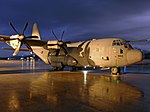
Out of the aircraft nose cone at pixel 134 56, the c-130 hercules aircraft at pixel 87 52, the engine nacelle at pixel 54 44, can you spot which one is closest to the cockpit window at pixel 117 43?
the c-130 hercules aircraft at pixel 87 52

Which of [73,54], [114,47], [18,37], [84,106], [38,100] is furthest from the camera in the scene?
[73,54]

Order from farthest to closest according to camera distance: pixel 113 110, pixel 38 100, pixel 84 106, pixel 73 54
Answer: pixel 73 54
pixel 38 100
pixel 84 106
pixel 113 110

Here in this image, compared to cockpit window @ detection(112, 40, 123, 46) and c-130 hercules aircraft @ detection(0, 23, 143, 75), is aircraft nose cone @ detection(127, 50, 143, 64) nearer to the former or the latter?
c-130 hercules aircraft @ detection(0, 23, 143, 75)

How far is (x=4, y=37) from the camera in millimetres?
20156

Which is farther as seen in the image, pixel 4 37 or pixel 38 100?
pixel 4 37

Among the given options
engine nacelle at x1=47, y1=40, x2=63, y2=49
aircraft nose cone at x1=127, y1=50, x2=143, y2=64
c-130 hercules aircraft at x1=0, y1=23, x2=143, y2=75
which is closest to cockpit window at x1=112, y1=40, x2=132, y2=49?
c-130 hercules aircraft at x1=0, y1=23, x2=143, y2=75

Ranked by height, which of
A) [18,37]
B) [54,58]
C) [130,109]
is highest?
[18,37]

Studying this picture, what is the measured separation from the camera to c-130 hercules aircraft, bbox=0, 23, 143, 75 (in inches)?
667

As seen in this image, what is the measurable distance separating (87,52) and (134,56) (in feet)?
18.0

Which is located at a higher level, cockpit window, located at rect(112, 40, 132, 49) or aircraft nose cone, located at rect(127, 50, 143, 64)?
cockpit window, located at rect(112, 40, 132, 49)

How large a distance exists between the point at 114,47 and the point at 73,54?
5.58 meters

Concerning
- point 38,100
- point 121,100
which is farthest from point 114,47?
point 38,100

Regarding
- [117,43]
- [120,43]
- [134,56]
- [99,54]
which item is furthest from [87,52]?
[134,56]

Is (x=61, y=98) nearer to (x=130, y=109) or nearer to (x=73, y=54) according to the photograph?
(x=130, y=109)
